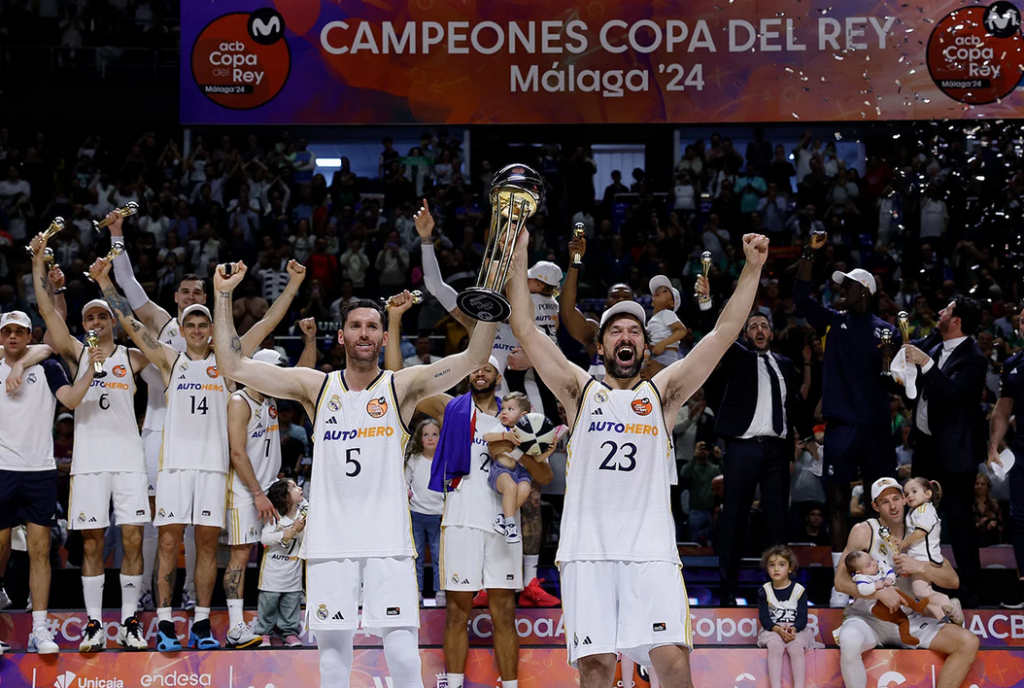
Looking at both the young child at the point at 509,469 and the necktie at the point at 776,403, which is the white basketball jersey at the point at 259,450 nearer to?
the young child at the point at 509,469

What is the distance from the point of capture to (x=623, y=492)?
6.12m

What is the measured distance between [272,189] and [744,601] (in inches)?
420

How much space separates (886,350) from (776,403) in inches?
35.2

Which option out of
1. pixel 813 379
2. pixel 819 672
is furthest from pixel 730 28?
pixel 819 672

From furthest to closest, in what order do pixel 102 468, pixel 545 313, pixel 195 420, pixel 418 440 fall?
pixel 545 313 → pixel 418 440 → pixel 195 420 → pixel 102 468

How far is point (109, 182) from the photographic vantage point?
18047 mm

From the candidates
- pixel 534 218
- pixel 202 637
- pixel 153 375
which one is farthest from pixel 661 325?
pixel 534 218

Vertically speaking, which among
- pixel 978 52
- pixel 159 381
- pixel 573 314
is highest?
pixel 978 52

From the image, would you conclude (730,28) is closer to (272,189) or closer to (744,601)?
(272,189)

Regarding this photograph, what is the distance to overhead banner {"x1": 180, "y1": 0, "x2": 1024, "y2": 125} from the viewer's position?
1497 cm

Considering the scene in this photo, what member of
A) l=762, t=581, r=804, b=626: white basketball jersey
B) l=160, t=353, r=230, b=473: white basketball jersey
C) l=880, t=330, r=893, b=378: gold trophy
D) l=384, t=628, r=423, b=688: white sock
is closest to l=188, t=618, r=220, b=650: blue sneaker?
l=160, t=353, r=230, b=473: white basketball jersey

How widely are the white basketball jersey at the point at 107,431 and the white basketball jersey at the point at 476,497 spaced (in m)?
Result: 2.32

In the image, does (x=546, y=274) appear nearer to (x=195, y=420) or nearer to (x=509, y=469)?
(x=509, y=469)

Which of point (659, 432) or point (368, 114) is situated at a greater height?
point (368, 114)
